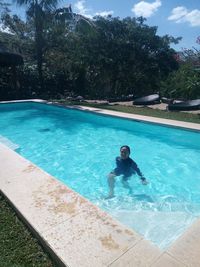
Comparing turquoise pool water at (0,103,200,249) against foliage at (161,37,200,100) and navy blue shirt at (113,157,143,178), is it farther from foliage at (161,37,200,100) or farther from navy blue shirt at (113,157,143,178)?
foliage at (161,37,200,100)

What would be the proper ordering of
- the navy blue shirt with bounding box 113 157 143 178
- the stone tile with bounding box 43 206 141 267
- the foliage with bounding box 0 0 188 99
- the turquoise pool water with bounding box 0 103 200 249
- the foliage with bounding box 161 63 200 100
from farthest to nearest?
the foliage with bounding box 0 0 188 99 → the foliage with bounding box 161 63 200 100 → the navy blue shirt with bounding box 113 157 143 178 → the turquoise pool water with bounding box 0 103 200 249 → the stone tile with bounding box 43 206 141 267

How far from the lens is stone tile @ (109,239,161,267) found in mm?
2635

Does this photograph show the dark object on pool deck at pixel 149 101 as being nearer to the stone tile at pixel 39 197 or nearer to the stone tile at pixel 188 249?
the stone tile at pixel 39 197

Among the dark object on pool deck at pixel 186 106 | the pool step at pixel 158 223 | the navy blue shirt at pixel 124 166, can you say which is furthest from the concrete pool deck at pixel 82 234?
the dark object on pool deck at pixel 186 106

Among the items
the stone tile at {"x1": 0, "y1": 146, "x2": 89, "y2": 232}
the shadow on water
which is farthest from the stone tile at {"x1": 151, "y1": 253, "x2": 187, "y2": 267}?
the shadow on water

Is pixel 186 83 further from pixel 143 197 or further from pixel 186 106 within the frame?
pixel 143 197

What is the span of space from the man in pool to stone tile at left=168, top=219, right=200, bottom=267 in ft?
9.00

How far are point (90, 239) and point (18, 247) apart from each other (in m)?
0.86

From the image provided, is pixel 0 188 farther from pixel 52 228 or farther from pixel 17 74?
pixel 17 74

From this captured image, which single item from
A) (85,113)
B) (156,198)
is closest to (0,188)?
(156,198)

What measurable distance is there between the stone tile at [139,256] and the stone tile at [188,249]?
193 mm

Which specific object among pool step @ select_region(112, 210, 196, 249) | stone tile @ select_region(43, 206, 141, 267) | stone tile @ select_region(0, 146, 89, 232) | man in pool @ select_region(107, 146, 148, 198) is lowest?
pool step @ select_region(112, 210, 196, 249)

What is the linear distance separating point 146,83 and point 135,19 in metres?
5.22

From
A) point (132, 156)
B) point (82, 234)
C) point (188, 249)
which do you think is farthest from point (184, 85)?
point (82, 234)
